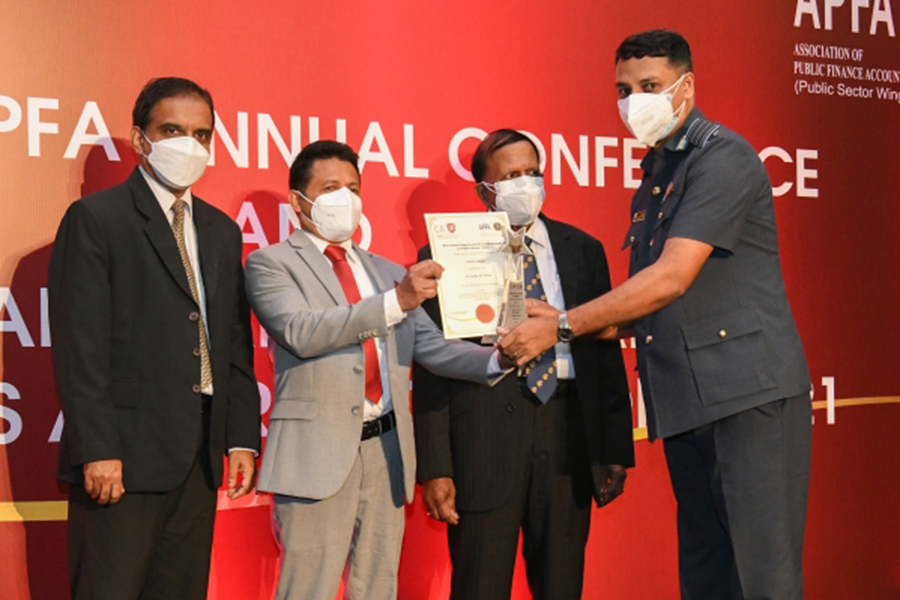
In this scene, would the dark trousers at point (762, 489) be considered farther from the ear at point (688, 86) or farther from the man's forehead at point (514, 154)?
the man's forehead at point (514, 154)

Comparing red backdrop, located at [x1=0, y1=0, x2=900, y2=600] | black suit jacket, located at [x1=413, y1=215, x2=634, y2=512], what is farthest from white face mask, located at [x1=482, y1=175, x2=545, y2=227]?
red backdrop, located at [x1=0, y1=0, x2=900, y2=600]

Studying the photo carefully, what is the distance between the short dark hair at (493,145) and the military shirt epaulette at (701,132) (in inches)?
25.4

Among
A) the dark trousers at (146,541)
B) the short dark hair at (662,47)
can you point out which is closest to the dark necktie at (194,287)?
the dark trousers at (146,541)

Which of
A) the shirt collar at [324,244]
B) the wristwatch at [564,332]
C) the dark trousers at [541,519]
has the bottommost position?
the dark trousers at [541,519]

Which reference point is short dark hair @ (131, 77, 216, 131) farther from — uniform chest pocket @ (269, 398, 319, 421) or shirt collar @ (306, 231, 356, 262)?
uniform chest pocket @ (269, 398, 319, 421)

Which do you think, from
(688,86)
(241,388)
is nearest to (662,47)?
(688,86)

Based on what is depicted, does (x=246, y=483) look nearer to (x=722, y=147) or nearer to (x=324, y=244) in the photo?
(x=324, y=244)

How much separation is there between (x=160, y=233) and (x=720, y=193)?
5.18ft

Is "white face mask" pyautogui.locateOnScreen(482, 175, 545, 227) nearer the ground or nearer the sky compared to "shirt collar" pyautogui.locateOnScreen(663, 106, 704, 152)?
nearer the ground

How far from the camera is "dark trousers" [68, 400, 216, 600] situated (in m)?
2.30

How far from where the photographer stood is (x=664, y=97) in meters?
2.62

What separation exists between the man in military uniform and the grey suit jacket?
39 cm

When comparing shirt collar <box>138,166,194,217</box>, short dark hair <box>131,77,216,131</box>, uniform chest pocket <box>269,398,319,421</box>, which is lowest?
uniform chest pocket <box>269,398,319,421</box>

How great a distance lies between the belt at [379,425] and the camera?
262cm
